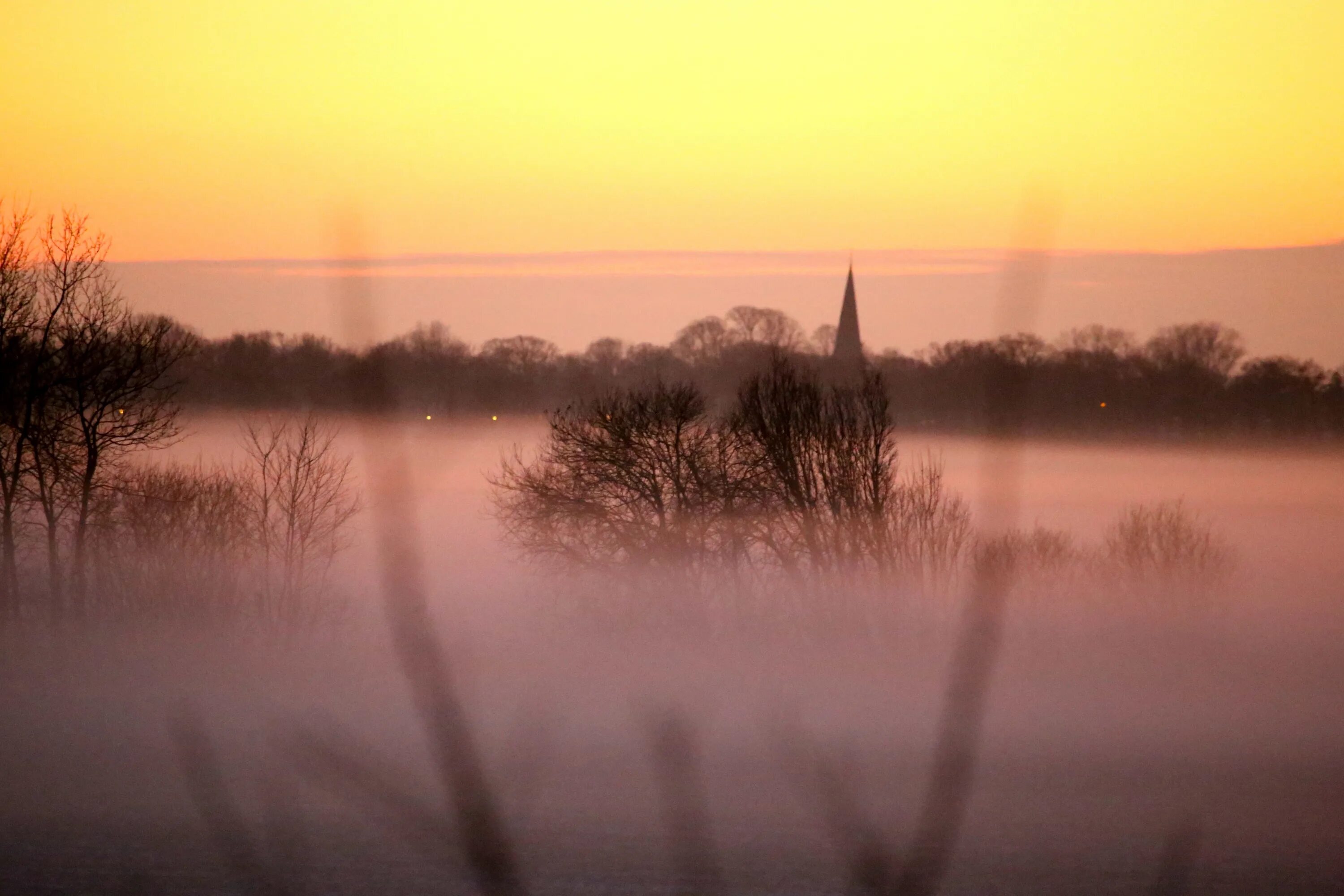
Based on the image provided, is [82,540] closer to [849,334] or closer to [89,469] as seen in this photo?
[89,469]

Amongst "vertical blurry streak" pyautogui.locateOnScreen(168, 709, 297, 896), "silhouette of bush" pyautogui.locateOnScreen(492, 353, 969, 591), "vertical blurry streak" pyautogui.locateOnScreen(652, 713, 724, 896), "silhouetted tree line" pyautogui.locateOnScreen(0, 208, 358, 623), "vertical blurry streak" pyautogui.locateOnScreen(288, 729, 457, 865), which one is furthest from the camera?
"silhouette of bush" pyautogui.locateOnScreen(492, 353, 969, 591)

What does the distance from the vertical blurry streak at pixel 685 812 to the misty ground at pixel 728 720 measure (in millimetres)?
261

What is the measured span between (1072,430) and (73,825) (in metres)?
41.0

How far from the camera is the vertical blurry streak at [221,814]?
11680 mm

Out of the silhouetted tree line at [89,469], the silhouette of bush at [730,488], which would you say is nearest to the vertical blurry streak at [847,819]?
the silhouette of bush at [730,488]

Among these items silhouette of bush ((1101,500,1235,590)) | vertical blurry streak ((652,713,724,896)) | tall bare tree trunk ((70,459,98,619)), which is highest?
tall bare tree trunk ((70,459,98,619))

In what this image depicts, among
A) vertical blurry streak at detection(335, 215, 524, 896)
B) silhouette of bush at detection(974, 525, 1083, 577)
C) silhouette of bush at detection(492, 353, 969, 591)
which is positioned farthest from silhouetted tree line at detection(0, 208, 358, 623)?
silhouette of bush at detection(974, 525, 1083, 577)

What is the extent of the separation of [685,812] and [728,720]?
12.4 m

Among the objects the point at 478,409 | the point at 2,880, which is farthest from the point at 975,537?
the point at 2,880

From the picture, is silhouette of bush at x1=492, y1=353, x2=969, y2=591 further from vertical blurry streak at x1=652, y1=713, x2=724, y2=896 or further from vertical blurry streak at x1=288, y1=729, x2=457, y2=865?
vertical blurry streak at x1=288, y1=729, x2=457, y2=865

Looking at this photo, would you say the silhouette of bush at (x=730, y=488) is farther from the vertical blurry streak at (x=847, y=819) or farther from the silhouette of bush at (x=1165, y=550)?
the silhouette of bush at (x=1165, y=550)

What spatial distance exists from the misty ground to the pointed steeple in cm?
396

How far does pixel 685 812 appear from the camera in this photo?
63.9ft

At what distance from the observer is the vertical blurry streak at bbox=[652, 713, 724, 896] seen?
12.3 metres
